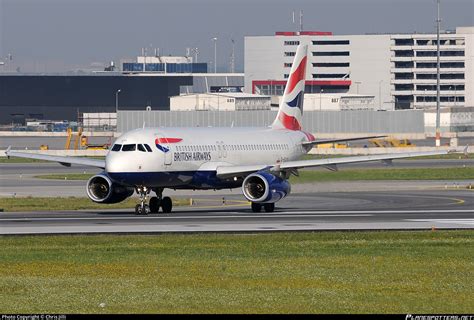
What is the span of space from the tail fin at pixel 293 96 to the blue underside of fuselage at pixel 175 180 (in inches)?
339

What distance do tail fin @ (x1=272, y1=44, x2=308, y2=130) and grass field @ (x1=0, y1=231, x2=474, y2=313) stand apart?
78.6 ft

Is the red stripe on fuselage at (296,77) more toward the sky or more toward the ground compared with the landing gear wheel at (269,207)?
more toward the sky

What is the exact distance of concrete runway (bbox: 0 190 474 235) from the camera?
140ft

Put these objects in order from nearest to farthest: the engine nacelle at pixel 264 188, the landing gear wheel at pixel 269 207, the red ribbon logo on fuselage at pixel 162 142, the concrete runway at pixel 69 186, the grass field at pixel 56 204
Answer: the engine nacelle at pixel 264 188 < the red ribbon logo on fuselage at pixel 162 142 < the landing gear wheel at pixel 269 207 < the grass field at pixel 56 204 < the concrete runway at pixel 69 186

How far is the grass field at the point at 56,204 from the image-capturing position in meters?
57.5

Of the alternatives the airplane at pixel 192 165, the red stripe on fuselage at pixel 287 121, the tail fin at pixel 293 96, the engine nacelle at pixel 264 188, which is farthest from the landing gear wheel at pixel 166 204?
the red stripe on fuselage at pixel 287 121

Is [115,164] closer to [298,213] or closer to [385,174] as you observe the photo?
[298,213]

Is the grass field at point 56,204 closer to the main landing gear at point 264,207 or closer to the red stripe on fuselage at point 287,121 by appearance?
the red stripe on fuselage at point 287,121

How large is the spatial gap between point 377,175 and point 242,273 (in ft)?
186

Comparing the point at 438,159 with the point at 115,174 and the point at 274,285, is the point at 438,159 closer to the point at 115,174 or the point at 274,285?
the point at 115,174

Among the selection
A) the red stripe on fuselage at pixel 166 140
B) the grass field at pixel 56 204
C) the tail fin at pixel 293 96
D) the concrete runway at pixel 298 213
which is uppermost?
the tail fin at pixel 293 96

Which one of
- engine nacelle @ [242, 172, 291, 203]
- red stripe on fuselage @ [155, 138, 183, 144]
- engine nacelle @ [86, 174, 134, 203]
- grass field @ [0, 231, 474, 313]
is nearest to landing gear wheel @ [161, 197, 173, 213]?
engine nacelle @ [86, 174, 134, 203]

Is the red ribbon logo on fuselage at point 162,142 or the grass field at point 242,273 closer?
the grass field at point 242,273

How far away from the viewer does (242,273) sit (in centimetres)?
2919
